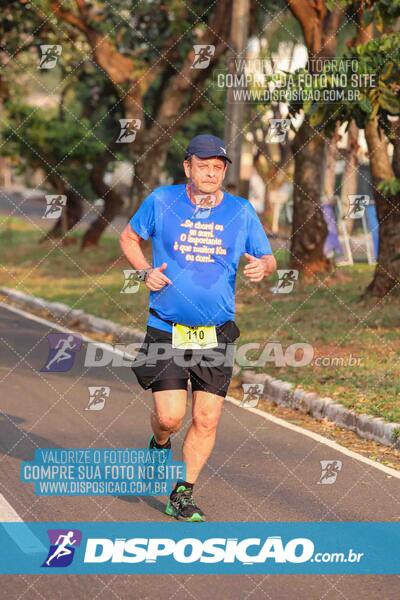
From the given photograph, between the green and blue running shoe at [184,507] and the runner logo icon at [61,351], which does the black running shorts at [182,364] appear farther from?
the runner logo icon at [61,351]

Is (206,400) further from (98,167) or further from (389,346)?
(98,167)

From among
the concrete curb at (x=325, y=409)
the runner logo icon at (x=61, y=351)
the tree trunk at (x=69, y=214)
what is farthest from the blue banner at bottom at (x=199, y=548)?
the tree trunk at (x=69, y=214)

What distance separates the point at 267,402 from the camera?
1242 centimetres

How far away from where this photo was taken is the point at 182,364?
737 cm

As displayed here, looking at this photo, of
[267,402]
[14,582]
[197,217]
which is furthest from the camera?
[267,402]

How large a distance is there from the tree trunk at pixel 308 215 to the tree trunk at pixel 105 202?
1080 centimetres

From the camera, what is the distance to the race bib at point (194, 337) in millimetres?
7297

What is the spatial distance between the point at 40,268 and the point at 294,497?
68.8ft

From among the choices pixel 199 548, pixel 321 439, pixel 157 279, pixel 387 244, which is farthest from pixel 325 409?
pixel 387 244

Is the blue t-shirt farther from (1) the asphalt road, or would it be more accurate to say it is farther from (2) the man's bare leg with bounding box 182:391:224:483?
(1) the asphalt road

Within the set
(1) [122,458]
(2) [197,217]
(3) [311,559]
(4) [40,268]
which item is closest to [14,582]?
(3) [311,559]

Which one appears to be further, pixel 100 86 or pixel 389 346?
pixel 100 86

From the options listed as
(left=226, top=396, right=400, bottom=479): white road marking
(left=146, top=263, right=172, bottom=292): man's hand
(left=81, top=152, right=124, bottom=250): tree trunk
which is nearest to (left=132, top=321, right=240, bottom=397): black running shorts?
(left=146, top=263, right=172, bottom=292): man's hand

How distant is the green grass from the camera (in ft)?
39.9
